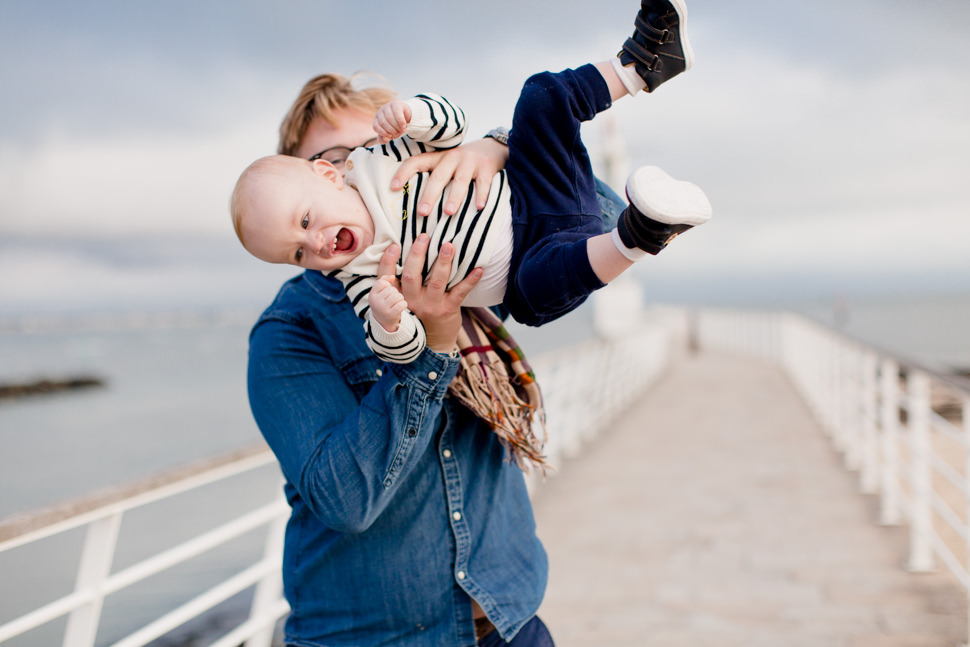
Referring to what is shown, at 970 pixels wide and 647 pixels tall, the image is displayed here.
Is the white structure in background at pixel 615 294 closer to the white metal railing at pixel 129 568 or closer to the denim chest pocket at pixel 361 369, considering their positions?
the white metal railing at pixel 129 568

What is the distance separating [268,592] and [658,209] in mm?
1734

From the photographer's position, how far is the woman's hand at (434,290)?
2.83 ft

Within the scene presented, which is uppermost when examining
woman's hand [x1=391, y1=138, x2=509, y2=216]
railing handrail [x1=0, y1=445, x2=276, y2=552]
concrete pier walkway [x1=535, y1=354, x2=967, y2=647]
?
woman's hand [x1=391, y1=138, x2=509, y2=216]

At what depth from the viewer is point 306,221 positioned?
0.96 m

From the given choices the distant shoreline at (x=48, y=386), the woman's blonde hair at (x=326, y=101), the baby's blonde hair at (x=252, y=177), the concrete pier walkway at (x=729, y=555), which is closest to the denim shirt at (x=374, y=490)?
the baby's blonde hair at (x=252, y=177)

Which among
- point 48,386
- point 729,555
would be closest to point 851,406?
point 729,555

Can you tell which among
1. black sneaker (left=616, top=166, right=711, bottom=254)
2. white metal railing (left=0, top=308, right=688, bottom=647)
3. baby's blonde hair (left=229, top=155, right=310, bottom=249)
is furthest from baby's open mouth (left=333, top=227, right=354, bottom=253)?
white metal railing (left=0, top=308, right=688, bottom=647)

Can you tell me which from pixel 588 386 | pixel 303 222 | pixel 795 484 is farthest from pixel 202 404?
pixel 303 222

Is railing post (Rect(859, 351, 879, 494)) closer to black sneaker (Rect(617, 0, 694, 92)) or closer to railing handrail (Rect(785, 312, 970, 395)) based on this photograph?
railing handrail (Rect(785, 312, 970, 395))

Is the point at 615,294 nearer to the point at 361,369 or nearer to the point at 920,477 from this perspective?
the point at 920,477

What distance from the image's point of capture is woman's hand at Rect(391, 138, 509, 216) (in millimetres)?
894

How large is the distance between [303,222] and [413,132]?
0.21m

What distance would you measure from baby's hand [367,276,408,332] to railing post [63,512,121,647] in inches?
34.5

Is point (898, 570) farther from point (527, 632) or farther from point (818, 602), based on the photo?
point (527, 632)
